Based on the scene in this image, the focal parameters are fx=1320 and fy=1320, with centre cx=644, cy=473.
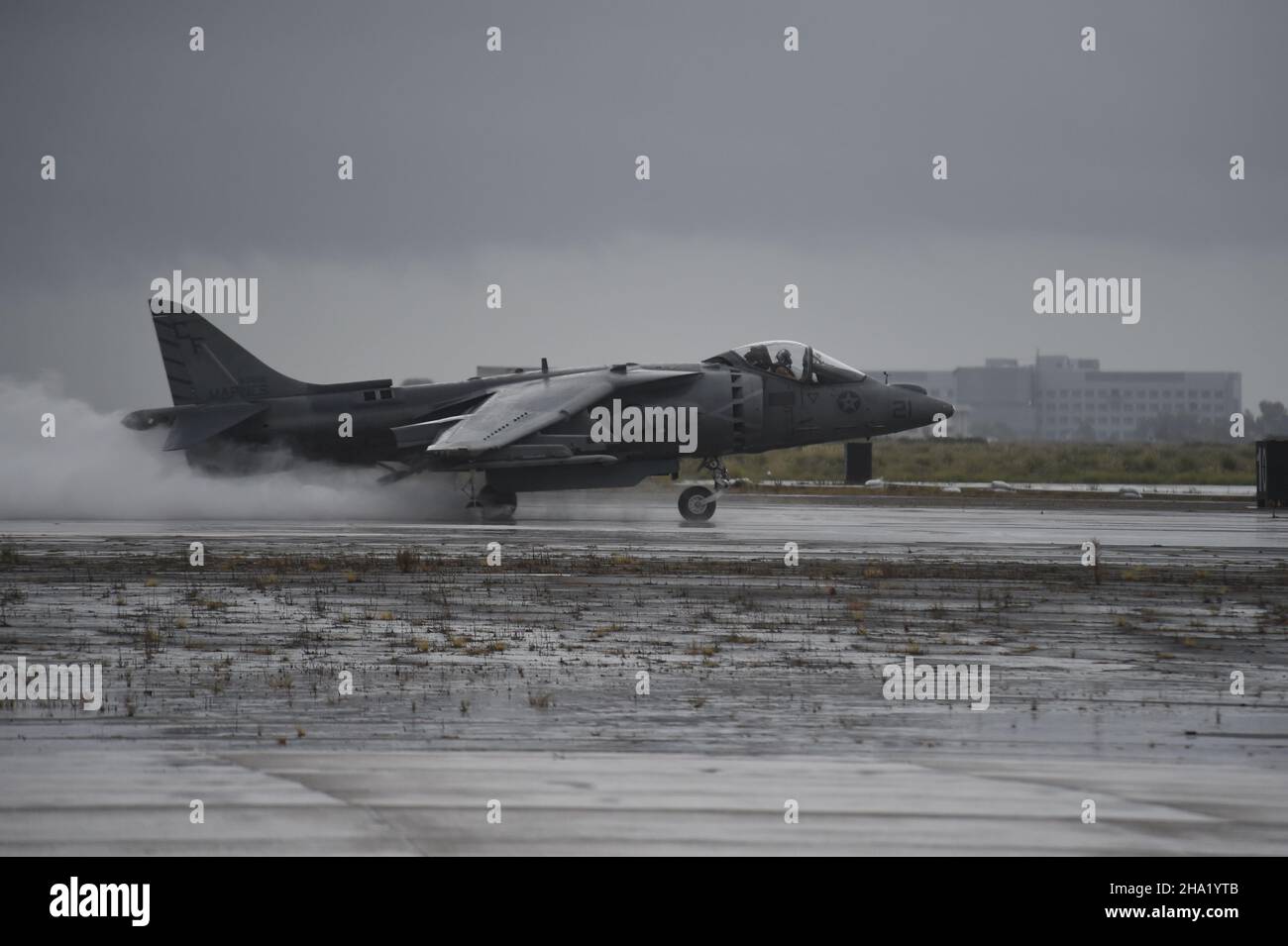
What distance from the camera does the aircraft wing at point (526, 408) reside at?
26.1m

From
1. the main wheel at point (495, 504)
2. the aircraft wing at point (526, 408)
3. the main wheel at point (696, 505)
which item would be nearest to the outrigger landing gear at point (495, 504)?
the main wheel at point (495, 504)

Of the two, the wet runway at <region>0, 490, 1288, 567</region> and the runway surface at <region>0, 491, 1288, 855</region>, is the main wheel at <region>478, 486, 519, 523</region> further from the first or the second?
the runway surface at <region>0, 491, 1288, 855</region>

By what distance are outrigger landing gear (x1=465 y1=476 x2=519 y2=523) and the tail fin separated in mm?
4888

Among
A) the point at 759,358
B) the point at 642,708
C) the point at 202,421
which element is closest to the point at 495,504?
the point at 202,421

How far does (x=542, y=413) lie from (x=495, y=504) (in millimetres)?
2552

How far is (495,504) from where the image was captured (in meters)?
28.6

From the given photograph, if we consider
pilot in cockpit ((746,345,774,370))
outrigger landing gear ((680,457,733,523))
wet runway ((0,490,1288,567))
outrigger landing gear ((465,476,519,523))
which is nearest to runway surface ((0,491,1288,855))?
wet runway ((0,490,1288,567))

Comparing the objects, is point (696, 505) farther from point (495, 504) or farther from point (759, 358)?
point (495, 504)

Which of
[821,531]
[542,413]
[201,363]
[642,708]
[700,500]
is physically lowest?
[642,708]

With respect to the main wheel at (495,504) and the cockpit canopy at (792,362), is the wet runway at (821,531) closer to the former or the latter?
the main wheel at (495,504)

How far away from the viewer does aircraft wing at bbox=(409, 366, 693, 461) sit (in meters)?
26.1

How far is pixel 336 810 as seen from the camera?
7102mm

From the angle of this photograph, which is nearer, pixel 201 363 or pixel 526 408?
pixel 526 408
